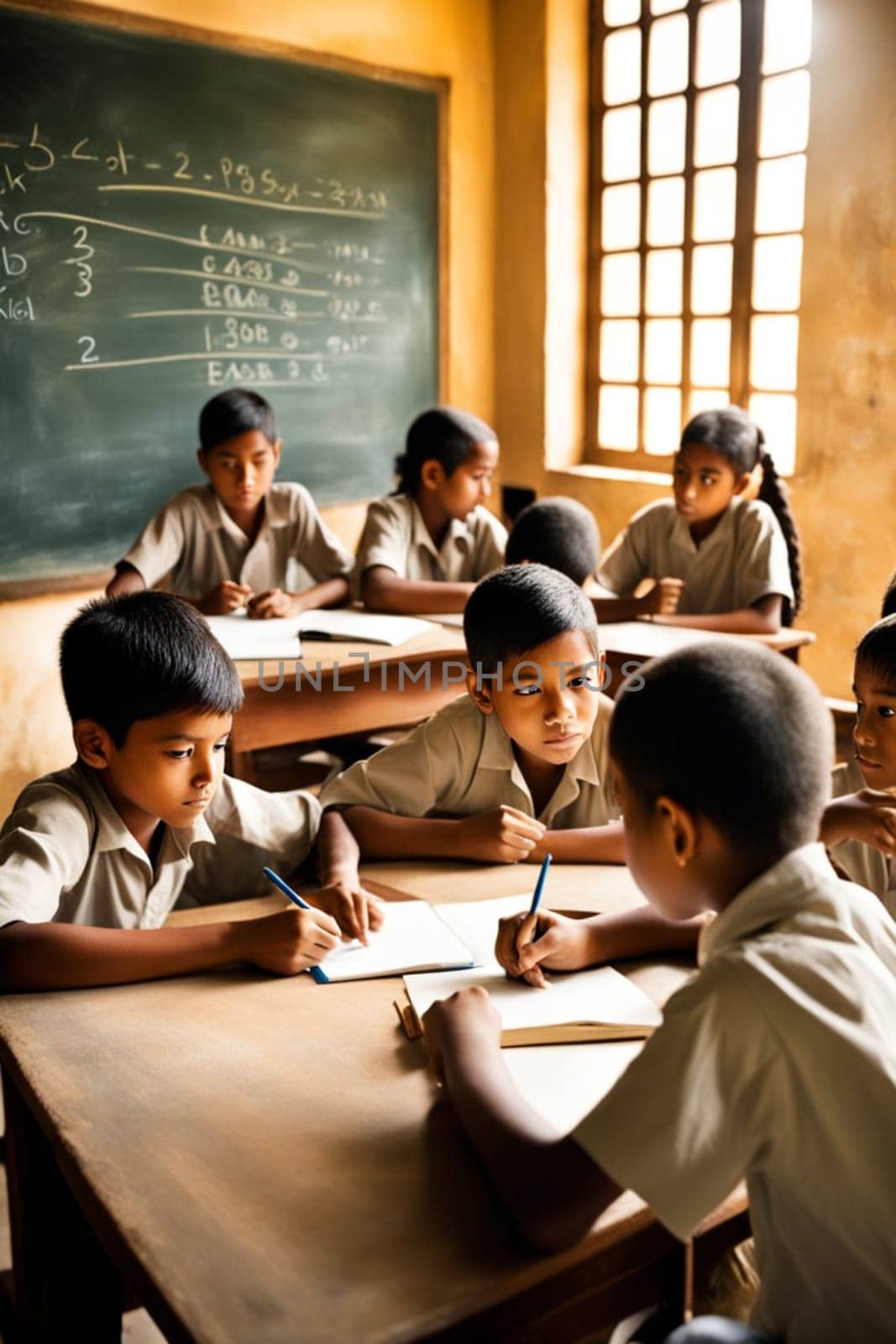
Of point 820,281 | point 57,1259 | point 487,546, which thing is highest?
point 820,281

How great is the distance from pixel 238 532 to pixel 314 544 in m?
0.22

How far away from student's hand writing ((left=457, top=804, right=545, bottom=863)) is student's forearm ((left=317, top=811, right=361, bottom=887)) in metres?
0.15

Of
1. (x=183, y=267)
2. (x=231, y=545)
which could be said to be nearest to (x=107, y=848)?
(x=231, y=545)

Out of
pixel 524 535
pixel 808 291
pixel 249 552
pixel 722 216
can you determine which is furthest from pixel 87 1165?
pixel 722 216

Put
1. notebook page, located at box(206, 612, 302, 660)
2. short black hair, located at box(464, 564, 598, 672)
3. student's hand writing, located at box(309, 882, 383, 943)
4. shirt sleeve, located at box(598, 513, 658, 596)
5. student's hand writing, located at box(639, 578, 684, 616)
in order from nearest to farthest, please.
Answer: student's hand writing, located at box(309, 882, 383, 943) → short black hair, located at box(464, 564, 598, 672) → notebook page, located at box(206, 612, 302, 660) → student's hand writing, located at box(639, 578, 684, 616) → shirt sleeve, located at box(598, 513, 658, 596)

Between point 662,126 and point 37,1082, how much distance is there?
169 inches

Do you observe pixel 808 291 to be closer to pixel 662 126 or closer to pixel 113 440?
pixel 662 126

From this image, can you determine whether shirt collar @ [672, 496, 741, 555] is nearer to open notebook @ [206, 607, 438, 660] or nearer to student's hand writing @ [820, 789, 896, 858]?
open notebook @ [206, 607, 438, 660]

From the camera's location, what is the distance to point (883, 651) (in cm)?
156

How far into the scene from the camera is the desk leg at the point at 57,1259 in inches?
50.8

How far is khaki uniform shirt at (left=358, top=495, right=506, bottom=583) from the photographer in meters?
3.25

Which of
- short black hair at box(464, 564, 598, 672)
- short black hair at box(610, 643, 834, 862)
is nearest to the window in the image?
short black hair at box(464, 564, 598, 672)

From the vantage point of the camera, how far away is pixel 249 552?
11.0 ft

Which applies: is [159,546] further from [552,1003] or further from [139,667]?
[552,1003]
